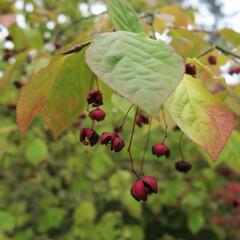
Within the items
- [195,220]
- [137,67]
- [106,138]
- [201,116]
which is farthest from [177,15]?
[195,220]

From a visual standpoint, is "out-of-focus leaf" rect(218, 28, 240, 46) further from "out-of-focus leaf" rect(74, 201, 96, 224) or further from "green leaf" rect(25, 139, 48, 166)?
"out-of-focus leaf" rect(74, 201, 96, 224)

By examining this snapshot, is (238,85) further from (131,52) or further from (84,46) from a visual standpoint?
(131,52)

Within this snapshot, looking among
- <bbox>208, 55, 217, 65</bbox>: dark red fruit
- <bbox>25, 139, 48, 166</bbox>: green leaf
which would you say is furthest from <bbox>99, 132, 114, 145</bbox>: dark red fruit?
<bbox>25, 139, 48, 166</bbox>: green leaf

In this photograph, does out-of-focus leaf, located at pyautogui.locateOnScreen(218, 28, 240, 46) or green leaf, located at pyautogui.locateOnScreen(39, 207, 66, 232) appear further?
green leaf, located at pyautogui.locateOnScreen(39, 207, 66, 232)

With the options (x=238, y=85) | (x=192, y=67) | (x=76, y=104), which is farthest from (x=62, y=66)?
(x=238, y=85)

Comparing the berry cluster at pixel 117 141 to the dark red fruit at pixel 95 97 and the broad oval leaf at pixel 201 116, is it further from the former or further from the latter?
the broad oval leaf at pixel 201 116
